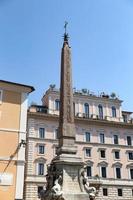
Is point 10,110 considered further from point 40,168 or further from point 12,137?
point 40,168

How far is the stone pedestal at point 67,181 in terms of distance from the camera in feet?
38.2

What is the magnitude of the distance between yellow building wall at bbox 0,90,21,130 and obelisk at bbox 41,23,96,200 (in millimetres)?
4835

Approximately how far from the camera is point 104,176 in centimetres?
3597

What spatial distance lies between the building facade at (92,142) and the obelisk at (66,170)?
811 inches

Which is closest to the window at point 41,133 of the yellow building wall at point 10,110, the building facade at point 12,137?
the building facade at point 12,137

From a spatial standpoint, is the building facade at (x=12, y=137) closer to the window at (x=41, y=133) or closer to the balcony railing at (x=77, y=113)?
the window at (x=41, y=133)

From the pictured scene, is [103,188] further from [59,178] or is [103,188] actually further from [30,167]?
[59,178]

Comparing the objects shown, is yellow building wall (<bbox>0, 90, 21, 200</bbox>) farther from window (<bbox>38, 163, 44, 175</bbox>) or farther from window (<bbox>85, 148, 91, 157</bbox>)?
window (<bbox>85, 148, 91, 157</bbox>)

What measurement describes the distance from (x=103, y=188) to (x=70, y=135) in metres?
23.5

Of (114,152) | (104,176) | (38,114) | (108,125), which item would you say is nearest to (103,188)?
(104,176)

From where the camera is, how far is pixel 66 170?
12.4m

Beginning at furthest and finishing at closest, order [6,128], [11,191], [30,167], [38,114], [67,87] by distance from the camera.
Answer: [38,114], [30,167], [6,128], [11,191], [67,87]

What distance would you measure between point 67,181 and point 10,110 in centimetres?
752

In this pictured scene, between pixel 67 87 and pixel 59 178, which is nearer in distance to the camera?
pixel 59 178
